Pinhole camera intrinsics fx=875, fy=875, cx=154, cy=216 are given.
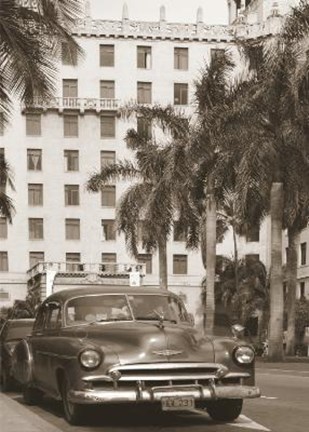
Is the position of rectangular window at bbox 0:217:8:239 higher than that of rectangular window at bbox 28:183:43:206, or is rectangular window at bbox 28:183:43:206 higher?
rectangular window at bbox 28:183:43:206

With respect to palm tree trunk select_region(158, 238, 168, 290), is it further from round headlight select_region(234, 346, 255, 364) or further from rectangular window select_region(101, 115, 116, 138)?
rectangular window select_region(101, 115, 116, 138)

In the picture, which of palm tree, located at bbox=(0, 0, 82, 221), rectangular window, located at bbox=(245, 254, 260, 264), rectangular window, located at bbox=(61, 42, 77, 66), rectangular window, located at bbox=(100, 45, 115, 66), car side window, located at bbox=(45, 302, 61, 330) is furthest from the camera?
rectangular window, located at bbox=(100, 45, 115, 66)


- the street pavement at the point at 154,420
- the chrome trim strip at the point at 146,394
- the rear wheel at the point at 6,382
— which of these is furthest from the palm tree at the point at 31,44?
the chrome trim strip at the point at 146,394

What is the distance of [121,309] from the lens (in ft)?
36.5

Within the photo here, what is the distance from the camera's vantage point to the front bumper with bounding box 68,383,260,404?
948 centimetres

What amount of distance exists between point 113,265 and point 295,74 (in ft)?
141

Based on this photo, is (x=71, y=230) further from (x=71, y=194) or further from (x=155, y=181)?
(x=155, y=181)

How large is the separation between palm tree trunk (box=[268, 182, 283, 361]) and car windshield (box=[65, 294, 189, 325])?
21251 millimetres

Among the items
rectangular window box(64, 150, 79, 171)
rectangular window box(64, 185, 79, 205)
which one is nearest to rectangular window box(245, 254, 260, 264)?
rectangular window box(64, 185, 79, 205)

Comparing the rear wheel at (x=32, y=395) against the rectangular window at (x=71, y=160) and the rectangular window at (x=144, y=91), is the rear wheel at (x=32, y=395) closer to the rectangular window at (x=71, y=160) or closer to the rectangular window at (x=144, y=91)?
the rectangular window at (x=71, y=160)

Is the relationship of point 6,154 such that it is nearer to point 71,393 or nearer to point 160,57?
point 160,57

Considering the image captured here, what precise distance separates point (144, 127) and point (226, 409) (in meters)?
29.4

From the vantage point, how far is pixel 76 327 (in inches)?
433

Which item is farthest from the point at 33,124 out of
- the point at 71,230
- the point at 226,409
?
the point at 226,409
